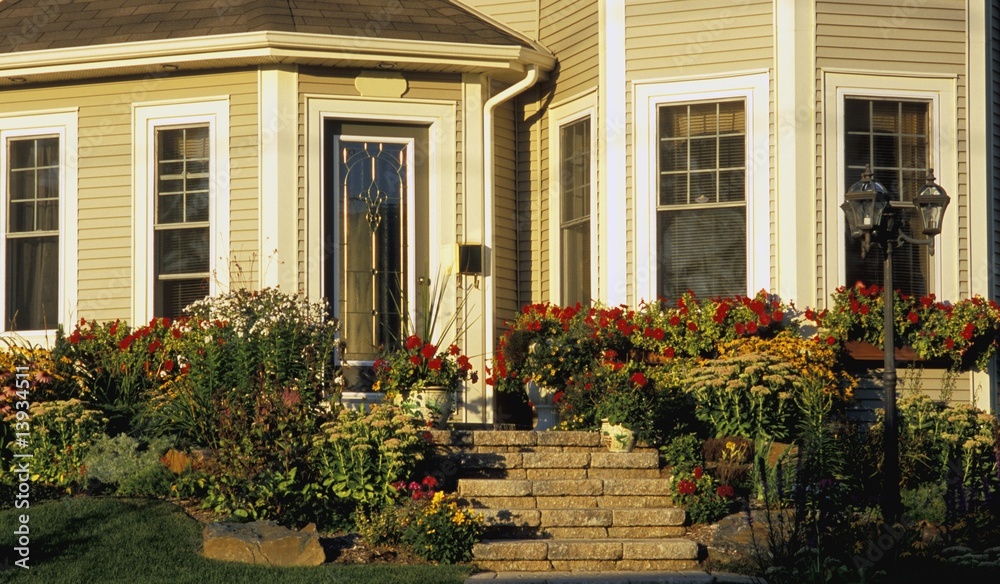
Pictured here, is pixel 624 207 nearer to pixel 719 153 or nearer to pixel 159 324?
pixel 719 153

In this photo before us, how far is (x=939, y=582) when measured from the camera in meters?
6.73

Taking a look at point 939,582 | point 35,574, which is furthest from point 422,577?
point 939,582

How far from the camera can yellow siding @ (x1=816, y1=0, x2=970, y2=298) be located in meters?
11.2

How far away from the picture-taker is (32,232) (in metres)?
12.2

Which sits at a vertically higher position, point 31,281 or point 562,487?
point 31,281

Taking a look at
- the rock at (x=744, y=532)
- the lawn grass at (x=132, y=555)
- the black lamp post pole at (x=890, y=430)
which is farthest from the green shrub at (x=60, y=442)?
the black lamp post pole at (x=890, y=430)

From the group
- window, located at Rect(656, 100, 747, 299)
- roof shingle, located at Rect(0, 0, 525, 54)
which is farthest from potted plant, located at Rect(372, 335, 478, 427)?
roof shingle, located at Rect(0, 0, 525, 54)

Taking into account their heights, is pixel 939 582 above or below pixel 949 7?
below

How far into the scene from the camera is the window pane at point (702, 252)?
36.8 ft

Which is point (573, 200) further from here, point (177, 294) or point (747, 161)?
point (177, 294)

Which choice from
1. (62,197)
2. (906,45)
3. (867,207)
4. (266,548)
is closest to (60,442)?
(266,548)

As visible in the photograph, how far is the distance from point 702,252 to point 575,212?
1461 millimetres

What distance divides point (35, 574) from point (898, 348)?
7.21 meters

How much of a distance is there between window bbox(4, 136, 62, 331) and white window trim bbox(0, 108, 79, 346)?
0.05 m
